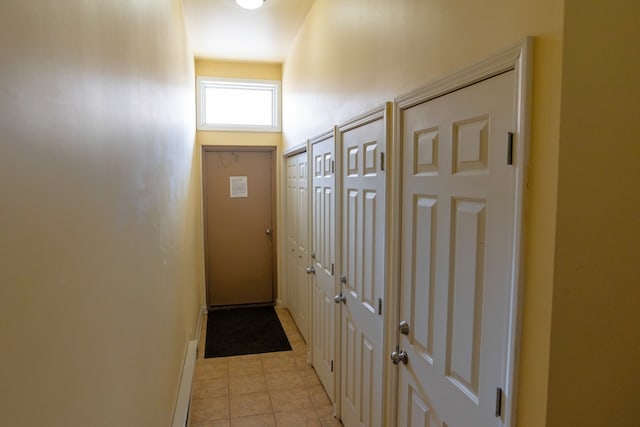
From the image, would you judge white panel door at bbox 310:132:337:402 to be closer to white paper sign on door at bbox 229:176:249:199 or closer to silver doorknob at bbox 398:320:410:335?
silver doorknob at bbox 398:320:410:335

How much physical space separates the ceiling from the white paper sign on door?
1.44 meters

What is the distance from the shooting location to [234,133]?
4.90 meters

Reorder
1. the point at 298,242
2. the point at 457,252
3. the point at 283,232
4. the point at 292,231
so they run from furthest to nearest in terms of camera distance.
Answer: the point at 283,232 → the point at 292,231 → the point at 298,242 → the point at 457,252

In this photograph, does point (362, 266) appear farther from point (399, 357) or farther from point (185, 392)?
point (185, 392)

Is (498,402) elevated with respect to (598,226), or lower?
lower

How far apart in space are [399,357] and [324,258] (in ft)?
4.84

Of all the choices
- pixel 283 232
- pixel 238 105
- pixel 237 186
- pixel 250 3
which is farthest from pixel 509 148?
pixel 237 186

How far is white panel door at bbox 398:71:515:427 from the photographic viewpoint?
116cm

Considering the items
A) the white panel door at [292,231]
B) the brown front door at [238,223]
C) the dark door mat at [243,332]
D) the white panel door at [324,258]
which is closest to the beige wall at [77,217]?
the white panel door at [324,258]

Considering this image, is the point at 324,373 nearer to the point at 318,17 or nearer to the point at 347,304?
the point at 347,304

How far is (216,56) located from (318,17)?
6.19 ft

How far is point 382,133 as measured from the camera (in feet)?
6.40

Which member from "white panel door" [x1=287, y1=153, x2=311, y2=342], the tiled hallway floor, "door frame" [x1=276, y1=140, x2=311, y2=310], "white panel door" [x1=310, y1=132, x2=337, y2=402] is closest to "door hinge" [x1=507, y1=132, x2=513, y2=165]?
"white panel door" [x1=310, y1=132, x2=337, y2=402]

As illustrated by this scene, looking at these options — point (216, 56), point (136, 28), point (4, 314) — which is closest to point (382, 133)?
point (136, 28)
